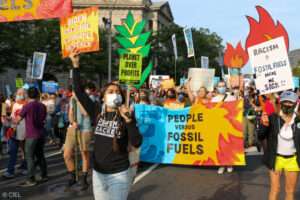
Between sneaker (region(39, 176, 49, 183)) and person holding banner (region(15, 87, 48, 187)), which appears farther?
sneaker (region(39, 176, 49, 183))

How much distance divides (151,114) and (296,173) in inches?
186

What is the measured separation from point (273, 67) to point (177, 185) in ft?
9.67

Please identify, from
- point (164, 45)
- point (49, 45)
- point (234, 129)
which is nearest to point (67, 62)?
point (49, 45)

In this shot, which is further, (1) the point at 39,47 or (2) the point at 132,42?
(1) the point at 39,47

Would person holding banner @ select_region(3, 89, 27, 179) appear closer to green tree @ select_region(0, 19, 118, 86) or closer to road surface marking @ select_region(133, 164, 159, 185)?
road surface marking @ select_region(133, 164, 159, 185)

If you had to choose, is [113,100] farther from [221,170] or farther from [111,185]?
[221,170]

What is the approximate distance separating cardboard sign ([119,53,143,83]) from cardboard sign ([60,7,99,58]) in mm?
1416

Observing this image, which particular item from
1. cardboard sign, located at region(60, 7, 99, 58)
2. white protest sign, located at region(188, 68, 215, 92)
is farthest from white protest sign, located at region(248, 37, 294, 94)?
white protest sign, located at region(188, 68, 215, 92)

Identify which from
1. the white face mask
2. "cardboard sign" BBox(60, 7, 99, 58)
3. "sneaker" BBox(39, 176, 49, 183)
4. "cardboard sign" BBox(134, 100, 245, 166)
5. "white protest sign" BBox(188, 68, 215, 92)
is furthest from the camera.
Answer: "white protest sign" BBox(188, 68, 215, 92)

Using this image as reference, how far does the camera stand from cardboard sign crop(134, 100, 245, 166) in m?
8.75

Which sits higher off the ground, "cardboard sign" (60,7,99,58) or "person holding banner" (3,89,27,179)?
"cardboard sign" (60,7,99,58)

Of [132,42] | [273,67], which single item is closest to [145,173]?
[132,42]

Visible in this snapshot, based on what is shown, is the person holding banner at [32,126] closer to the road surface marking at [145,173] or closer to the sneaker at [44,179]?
the sneaker at [44,179]

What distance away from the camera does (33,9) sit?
7.87 metres
